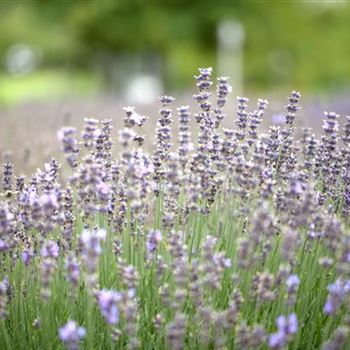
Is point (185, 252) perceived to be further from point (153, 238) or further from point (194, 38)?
point (194, 38)

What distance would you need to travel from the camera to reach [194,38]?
20.5 m

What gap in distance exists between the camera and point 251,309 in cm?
304

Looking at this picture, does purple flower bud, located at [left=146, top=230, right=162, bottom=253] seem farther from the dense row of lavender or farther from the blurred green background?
→ the blurred green background

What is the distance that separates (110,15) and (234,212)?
57.8 feet

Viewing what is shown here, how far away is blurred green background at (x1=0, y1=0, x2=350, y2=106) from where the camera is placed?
19.7m

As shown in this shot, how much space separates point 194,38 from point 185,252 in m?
17.9

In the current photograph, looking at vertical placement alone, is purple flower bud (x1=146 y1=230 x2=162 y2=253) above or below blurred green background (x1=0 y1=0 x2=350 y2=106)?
below

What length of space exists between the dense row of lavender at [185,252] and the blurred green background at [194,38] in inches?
525

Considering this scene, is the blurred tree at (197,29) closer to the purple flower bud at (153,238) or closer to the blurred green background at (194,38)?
the blurred green background at (194,38)

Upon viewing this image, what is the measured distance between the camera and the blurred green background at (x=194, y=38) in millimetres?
19734

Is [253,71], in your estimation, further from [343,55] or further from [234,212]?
[234,212]

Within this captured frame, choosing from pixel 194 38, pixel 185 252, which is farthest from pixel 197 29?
pixel 185 252

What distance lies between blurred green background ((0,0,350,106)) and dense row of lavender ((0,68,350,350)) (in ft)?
43.8

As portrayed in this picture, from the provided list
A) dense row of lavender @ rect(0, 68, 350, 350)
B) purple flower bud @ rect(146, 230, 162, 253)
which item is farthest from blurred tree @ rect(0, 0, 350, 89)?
purple flower bud @ rect(146, 230, 162, 253)
